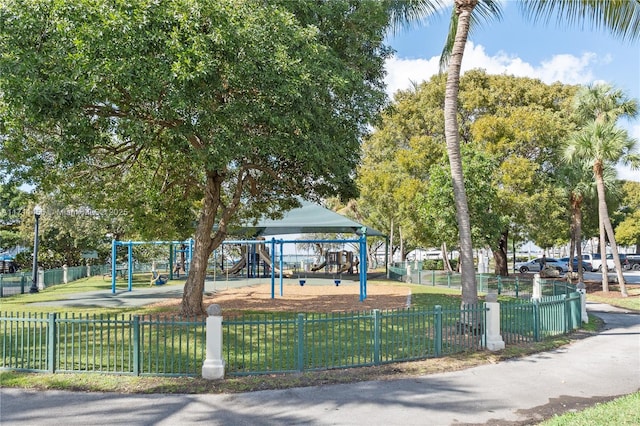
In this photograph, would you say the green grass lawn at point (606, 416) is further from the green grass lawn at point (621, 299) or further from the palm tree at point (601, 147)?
the palm tree at point (601, 147)

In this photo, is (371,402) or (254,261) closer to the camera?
(371,402)

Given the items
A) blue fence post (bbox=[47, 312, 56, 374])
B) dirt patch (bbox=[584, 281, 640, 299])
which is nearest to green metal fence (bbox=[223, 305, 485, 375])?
blue fence post (bbox=[47, 312, 56, 374])

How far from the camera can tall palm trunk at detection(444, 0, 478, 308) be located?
1253 centimetres

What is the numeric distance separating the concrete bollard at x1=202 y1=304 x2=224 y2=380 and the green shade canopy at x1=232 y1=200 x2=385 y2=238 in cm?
1847

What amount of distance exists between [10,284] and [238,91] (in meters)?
19.9

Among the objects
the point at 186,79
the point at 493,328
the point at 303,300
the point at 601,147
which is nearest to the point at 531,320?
the point at 493,328

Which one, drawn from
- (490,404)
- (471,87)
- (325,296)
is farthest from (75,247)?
(490,404)

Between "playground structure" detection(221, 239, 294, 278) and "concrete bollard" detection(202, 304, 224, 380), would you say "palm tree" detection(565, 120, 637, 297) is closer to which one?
"playground structure" detection(221, 239, 294, 278)

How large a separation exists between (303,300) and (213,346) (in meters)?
12.6

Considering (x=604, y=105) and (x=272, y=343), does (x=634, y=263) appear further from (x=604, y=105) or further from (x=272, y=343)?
(x=272, y=343)

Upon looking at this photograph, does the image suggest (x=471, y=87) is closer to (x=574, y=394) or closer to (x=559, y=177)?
(x=559, y=177)

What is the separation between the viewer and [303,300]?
21.1m

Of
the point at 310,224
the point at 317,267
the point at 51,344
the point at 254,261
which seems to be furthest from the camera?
the point at 317,267

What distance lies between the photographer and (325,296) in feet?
75.6
